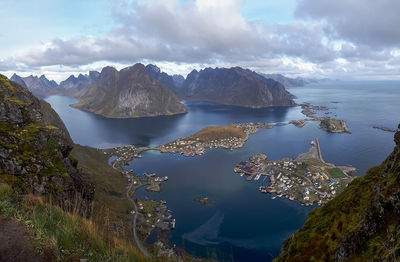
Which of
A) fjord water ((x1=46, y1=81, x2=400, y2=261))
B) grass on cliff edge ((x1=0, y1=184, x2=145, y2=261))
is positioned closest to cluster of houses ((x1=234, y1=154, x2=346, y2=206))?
fjord water ((x1=46, y1=81, x2=400, y2=261))

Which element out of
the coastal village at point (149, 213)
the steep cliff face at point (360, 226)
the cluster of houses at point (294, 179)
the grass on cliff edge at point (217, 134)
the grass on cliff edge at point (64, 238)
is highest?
the grass on cliff edge at point (64, 238)

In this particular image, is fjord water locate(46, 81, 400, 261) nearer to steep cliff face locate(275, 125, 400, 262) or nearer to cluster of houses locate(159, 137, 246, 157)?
steep cliff face locate(275, 125, 400, 262)

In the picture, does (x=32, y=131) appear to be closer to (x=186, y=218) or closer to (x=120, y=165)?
(x=186, y=218)

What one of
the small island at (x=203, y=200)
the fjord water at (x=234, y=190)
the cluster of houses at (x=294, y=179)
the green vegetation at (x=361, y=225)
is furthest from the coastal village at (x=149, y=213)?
the cluster of houses at (x=294, y=179)

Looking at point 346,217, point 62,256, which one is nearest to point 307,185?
point 346,217

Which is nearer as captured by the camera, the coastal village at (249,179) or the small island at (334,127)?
the coastal village at (249,179)

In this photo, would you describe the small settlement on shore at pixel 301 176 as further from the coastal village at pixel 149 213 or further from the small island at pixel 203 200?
the coastal village at pixel 149 213

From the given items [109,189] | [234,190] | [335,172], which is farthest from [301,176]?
[109,189]
